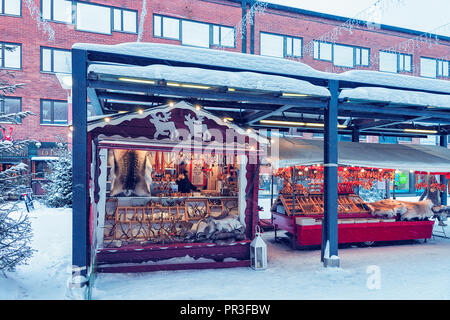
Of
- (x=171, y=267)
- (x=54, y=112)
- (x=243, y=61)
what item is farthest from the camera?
(x=54, y=112)

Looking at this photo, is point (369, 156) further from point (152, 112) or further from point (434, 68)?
point (434, 68)

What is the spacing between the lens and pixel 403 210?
9906 millimetres

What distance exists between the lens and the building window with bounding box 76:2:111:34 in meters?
19.1

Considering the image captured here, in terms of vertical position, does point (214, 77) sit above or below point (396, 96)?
above

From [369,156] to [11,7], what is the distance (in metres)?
21.3

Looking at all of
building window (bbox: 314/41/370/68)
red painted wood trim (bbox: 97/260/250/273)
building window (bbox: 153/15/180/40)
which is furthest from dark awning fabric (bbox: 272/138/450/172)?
building window (bbox: 314/41/370/68)

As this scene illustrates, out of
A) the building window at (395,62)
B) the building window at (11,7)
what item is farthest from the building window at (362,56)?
the building window at (11,7)

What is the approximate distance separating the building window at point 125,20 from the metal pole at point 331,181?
17.0m

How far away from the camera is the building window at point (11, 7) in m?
18.2

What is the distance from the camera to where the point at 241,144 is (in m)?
7.46

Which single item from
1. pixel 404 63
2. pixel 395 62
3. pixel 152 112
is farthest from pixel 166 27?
pixel 404 63

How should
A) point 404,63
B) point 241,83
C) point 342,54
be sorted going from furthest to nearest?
point 404,63 → point 342,54 → point 241,83
